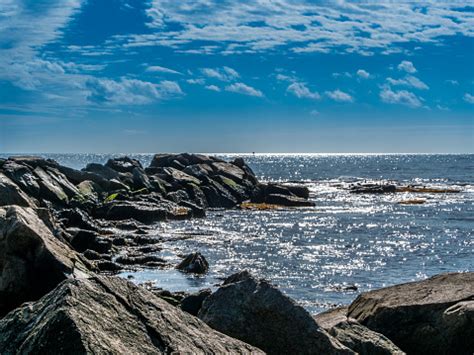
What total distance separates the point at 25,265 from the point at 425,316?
9.31 meters

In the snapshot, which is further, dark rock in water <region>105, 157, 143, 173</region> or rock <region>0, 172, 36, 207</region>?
dark rock in water <region>105, 157, 143, 173</region>

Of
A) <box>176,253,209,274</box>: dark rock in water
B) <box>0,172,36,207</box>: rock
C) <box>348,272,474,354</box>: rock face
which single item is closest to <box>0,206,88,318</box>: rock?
<box>348,272,474,354</box>: rock face

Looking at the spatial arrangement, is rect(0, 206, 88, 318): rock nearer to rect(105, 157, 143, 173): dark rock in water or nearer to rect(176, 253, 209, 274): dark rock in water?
rect(176, 253, 209, 274): dark rock in water

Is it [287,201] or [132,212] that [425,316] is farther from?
[287,201]

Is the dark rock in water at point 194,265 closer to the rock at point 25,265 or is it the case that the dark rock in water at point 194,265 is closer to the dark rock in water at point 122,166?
the rock at point 25,265

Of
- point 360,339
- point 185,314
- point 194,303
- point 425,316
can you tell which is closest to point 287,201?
point 194,303

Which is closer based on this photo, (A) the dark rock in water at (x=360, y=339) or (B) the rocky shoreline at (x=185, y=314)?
(B) the rocky shoreline at (x=185, y=314)

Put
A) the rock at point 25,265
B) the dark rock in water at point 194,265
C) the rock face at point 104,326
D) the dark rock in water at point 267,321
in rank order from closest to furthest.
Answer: the rock face at point 104,326 < the dark rock in water at point 267,321 < the rock at point 25,265 < the dark rock in water at point 194,265

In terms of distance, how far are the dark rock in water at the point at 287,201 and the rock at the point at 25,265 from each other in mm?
61223

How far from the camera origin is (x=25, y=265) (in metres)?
14.5

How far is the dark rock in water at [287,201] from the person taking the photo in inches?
2960

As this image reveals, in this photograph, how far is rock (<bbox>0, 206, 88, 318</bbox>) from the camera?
14.3 m

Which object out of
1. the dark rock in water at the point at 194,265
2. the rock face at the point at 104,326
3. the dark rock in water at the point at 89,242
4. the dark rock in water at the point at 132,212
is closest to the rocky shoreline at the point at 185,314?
the rock face at the point at 104,326

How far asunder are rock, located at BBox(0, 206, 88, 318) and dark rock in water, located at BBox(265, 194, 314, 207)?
61223 millimetres
